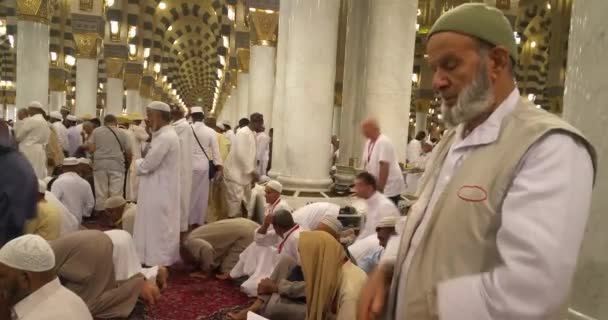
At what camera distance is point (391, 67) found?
272 inches

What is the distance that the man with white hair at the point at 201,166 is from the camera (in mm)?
6777

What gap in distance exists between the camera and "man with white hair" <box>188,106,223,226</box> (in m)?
6.78

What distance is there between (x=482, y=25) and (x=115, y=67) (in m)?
18.0

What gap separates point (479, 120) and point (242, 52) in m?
15.8

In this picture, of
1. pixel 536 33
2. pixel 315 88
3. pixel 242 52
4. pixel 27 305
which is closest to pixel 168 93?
pixel 242 52

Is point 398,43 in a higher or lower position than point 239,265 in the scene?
higher

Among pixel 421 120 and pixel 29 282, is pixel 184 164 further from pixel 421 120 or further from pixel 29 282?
pixel 421 120

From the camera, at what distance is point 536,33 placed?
16891 mm

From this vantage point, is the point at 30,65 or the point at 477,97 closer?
the point at 477,97

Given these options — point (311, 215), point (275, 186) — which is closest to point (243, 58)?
point (275, 186)

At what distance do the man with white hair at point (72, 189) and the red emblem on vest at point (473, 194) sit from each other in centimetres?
579

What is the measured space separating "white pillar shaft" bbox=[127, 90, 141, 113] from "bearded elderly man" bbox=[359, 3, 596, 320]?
20.7 meters

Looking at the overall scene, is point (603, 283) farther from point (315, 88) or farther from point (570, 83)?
point (315, 88)

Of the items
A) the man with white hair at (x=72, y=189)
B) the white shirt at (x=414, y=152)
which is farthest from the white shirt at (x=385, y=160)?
the white shirt at (x=414, y=152)
